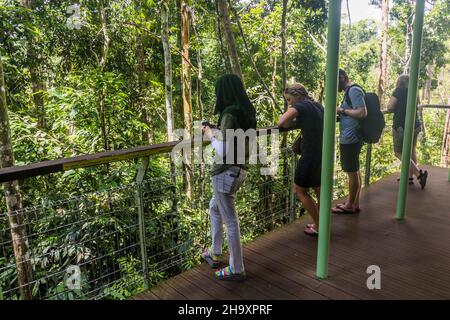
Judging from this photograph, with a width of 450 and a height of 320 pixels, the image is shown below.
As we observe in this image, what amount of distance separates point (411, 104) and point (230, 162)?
200 cm

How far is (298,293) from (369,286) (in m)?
0.50

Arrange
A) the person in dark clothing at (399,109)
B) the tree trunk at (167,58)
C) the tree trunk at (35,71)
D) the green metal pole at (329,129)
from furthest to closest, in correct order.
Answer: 1. the tree trunk at (167,58)
2. the tree trunk at (35,71)
3. the person in dark clothing at (399,109)
4. the green metal pole at (329,129)

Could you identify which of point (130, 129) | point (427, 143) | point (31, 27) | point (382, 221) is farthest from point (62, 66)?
point (427, 143)

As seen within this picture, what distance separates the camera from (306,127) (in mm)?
2934

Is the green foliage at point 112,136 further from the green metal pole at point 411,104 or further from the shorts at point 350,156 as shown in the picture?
the green metal pole at point 411,104

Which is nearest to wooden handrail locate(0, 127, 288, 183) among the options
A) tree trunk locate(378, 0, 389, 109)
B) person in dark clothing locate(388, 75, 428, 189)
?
person in dark clothing locate(388, 75, 428, 189)

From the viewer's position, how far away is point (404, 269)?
2.73 metres

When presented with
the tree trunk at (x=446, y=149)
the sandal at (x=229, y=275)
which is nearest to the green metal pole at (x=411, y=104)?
the sandal at (x=229, y=275)

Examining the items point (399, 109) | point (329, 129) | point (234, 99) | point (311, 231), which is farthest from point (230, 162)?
point (399, 109)

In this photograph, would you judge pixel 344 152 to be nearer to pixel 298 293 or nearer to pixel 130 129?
pixel 298 293

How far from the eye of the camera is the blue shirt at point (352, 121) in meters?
3.36

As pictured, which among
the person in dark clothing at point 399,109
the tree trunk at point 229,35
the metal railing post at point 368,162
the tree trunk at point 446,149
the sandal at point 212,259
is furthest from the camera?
the tree trunk at point 446,149

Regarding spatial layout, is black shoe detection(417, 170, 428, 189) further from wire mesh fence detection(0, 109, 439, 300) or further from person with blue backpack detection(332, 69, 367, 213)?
wire mesh fence detection(0, 109, 439, 300)

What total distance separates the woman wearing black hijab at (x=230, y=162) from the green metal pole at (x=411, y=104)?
1750 millimetres
